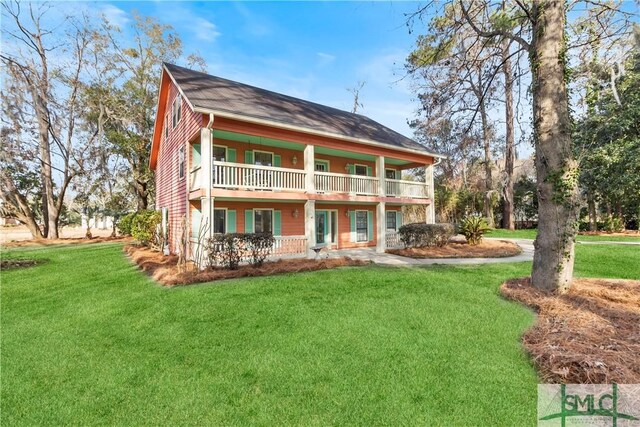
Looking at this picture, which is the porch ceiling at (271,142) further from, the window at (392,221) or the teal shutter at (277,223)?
the window at (392,221)

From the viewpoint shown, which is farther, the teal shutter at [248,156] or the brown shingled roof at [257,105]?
the teal shutter at [248,156]

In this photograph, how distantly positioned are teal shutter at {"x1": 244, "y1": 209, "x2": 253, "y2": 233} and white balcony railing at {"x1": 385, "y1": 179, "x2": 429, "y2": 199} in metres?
6.76

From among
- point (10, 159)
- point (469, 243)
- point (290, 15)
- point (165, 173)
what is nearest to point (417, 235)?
point (469, 243)

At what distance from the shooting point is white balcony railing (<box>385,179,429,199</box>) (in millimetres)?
15175

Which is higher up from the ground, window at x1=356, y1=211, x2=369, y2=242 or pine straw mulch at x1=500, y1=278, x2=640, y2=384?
window at x1=356, y1=211, x2=369, y2=242

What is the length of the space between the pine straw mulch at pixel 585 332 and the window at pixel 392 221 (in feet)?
36.1

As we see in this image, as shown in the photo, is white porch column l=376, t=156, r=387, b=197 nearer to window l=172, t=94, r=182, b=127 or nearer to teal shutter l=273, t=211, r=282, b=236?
teal shutter l=273, t=211, r=282, b=236

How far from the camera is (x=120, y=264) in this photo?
464 inches

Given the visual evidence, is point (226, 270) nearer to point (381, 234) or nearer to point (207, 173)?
point (207, 173)

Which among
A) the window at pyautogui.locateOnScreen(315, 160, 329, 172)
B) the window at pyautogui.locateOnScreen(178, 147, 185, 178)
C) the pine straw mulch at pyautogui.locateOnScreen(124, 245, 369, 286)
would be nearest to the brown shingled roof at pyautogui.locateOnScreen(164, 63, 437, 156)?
the window at pyautogui.locateOnScreen(315, 160, 329, 172)

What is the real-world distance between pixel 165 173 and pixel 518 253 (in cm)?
1789

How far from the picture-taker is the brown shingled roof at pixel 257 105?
11.0 meters

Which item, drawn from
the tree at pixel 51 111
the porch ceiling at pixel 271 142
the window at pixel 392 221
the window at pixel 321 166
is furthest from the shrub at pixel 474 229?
the tree at pixel 51 111

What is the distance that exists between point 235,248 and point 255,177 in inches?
122
